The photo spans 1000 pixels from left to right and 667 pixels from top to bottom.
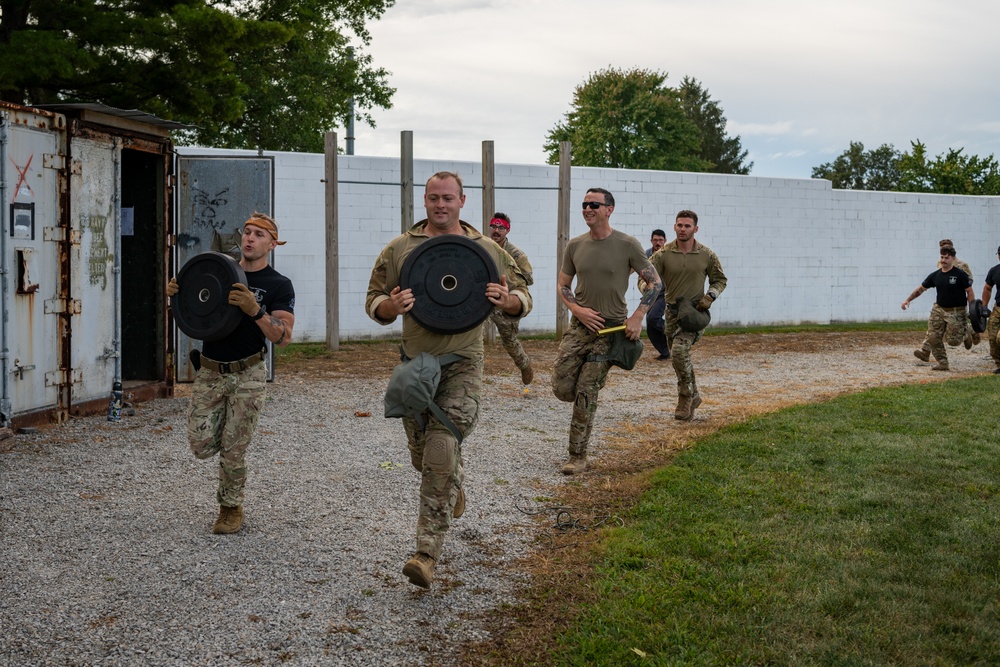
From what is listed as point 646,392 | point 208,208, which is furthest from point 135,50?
point 646,392

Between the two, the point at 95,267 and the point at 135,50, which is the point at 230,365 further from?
the point at 135,50

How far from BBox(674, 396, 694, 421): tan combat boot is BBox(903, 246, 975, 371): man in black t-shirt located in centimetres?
652

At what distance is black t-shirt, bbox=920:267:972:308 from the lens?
14773 mm

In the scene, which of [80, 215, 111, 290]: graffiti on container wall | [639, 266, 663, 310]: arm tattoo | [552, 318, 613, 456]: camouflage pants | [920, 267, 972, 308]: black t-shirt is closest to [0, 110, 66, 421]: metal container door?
[80, 215, 111, 290]: graffiti on container wall

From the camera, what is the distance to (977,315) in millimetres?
15547

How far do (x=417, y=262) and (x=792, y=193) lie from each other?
18686 mm

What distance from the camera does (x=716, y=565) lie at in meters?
5.22

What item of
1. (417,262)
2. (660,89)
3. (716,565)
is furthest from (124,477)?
(660,89)

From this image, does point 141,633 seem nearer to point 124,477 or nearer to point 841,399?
point 124,477

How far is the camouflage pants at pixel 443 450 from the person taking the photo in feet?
16.1

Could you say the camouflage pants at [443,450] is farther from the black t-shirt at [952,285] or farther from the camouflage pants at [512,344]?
the black t-shirt at [952,285]

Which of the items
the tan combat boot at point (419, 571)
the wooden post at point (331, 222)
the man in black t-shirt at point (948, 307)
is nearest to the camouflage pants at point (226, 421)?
the tan combat boot at point (419, 571)

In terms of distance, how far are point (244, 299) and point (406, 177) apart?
10124 mm

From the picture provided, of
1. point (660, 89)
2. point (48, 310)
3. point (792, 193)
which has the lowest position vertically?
point (48, 310)
